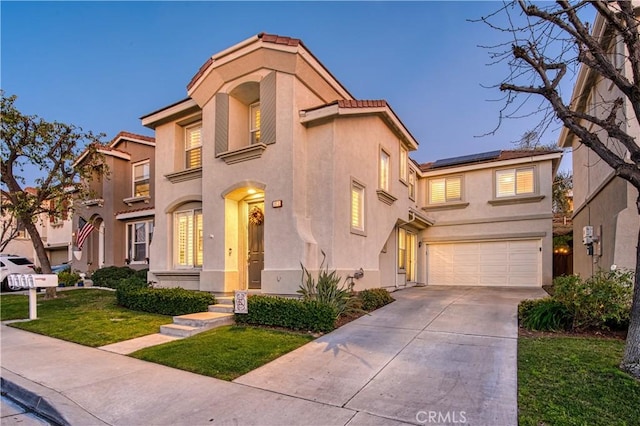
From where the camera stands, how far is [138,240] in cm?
1738

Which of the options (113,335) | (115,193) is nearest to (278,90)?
(113,335)

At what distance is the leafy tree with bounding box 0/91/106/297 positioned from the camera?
38.5 feet

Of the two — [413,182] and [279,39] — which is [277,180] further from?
[413,182]

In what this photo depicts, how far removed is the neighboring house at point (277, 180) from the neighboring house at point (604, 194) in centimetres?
332

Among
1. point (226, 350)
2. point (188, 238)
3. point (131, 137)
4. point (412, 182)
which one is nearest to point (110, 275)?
point (188, 238)

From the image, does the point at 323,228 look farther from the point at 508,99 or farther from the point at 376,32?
the point at 376,32

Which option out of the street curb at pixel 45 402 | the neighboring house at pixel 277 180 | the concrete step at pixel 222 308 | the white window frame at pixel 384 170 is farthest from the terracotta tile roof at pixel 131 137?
the street curb at pixel 45 402

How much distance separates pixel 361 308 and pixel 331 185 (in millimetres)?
3215

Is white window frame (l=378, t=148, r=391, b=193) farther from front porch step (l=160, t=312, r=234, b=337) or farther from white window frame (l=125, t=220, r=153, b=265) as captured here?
white window frame (l=125, t=220, r=153, b=265)

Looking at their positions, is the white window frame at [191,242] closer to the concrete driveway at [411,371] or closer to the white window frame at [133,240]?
the white window frame at [133,240]

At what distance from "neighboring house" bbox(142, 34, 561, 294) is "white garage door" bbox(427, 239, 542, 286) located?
1.12 feet

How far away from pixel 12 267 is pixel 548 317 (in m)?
21.5

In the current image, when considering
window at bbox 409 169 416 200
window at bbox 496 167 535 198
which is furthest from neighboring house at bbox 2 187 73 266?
window at bbox 496 167 535 198

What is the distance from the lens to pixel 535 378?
4.71 metres
